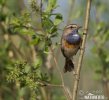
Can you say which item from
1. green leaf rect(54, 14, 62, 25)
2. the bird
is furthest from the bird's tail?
green leaf rect(54, 14, 62, 25)

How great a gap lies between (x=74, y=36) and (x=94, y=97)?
1.24 feet

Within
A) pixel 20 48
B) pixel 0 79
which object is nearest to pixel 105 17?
pixel 20 48

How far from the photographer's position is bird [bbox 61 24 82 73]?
90.4 inches

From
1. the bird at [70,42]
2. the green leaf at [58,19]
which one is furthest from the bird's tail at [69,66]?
the green leaf at [58,19]

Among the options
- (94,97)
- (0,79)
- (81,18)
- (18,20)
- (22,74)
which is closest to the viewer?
A: (22,74)

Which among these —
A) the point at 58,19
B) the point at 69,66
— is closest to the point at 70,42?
the point at 69,66

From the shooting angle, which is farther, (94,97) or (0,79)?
(0,79)

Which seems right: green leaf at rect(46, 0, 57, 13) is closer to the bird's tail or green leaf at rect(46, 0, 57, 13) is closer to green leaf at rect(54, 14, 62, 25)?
green leaf at rect(54, 14, 62, 25)

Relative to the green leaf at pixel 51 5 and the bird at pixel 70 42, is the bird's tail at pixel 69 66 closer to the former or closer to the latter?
the bird at pixel 70 42

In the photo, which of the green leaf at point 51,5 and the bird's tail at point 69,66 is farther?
the bird's tail at point 69,66

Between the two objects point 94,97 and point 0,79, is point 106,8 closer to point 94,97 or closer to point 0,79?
point 0,79

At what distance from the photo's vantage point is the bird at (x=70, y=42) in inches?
90.4

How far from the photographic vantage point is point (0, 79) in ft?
11.1

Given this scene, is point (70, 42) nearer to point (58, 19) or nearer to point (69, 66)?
point (69, 66)
